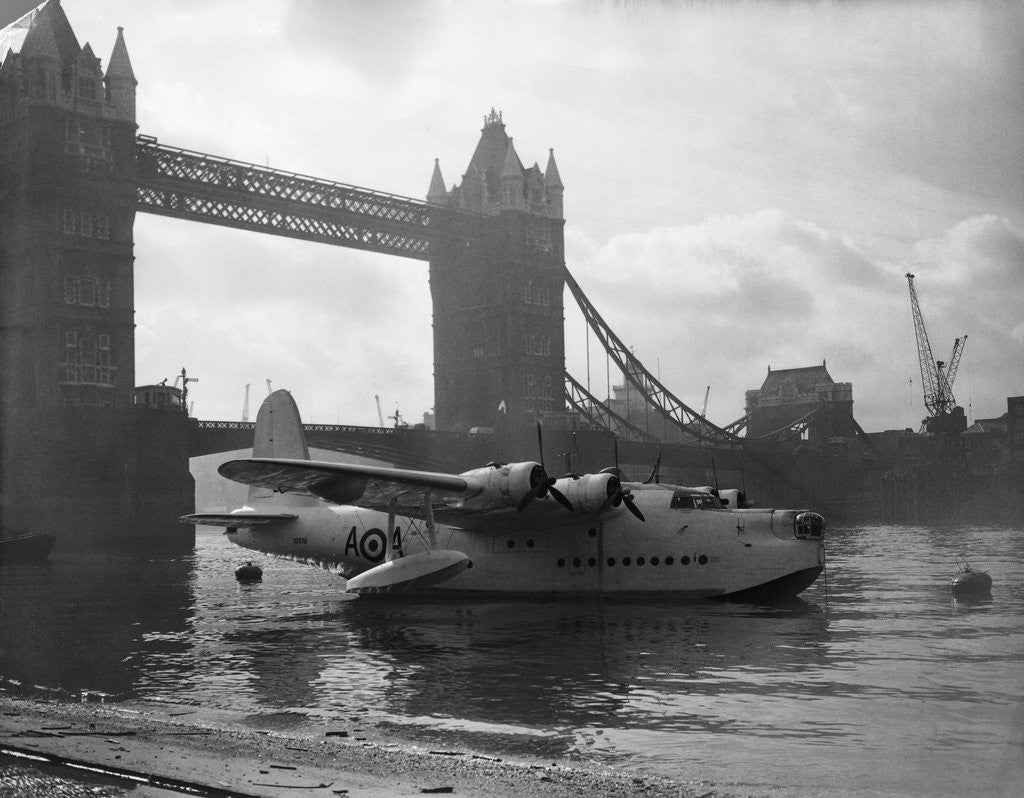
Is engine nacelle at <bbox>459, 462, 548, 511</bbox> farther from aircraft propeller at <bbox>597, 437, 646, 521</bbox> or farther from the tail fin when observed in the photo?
the tail fin

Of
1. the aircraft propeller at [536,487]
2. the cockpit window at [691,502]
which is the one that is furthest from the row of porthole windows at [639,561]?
the aircraft propeller at [536,487]

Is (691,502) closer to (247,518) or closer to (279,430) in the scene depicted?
(247,518)

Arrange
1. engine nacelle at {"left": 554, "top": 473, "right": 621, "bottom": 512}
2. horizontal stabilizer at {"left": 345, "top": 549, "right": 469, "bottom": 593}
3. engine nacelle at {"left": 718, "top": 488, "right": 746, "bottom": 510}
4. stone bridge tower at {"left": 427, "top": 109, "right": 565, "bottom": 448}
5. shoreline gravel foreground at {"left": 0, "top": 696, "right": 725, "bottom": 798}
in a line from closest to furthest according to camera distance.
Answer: shoreline gravel foreground at {"left": 0, "top": 696, "right": 725, "bottom": 798} → engine nacelle at {"left": 554, "top": 473, "right": 621, "bottom": 512} → horizontal stabilizer at {"left": 345, "top": 549, "right": 469, "bottom": 593} → engine nacelle at {"left": 718, "top": 488, "right": 746, "bottom": 510} → stone bridge tower at {"left": 427, "top": 109, "right": 565, "bottom": 448}

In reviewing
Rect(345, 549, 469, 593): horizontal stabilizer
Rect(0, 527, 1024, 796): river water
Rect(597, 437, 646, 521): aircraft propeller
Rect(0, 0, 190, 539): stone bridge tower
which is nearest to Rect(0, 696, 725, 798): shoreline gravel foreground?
Rect(0, 527, 1024, 796): river water

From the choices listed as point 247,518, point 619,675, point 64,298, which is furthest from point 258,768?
point 64,298

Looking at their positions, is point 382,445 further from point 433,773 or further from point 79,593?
point 433,773

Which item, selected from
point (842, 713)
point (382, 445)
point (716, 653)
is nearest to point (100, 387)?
point (382, 445)
